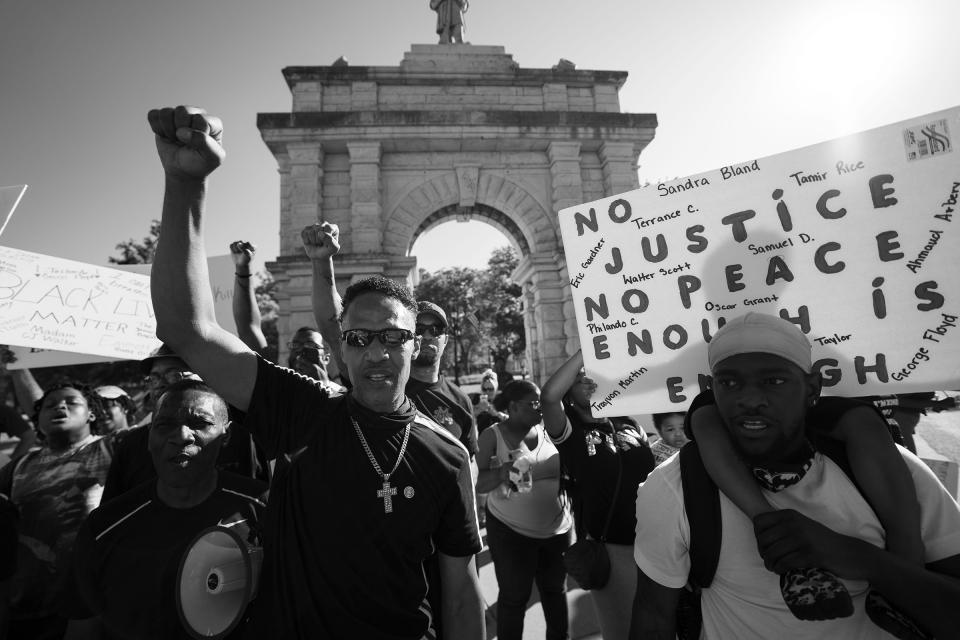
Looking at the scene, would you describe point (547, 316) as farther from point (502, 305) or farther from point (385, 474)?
point (502, 305)

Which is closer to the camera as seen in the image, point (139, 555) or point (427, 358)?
point (139, 555)

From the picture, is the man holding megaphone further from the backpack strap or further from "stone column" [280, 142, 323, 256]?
"stone column" [280, 142, 323, 256]

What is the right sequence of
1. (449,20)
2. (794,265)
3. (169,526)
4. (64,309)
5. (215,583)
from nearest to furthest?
(215,583), (169,526), (794,265), (64,309), (449,20)

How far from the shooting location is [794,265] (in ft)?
7.26

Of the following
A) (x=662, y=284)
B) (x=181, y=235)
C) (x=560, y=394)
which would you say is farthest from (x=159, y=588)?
(x=662, y=284)

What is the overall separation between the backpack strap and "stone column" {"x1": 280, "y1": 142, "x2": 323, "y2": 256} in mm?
11346

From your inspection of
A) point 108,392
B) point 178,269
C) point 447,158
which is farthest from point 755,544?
point 447,158

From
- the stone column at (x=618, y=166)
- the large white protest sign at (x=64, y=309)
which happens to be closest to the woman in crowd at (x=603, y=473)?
the large white protest sign at (x=64, y=309)

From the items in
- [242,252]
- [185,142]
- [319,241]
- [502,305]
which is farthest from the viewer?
[502,305]

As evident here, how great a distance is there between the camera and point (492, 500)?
3434mm

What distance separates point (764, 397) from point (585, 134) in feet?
41.1

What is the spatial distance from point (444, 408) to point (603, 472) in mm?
1269

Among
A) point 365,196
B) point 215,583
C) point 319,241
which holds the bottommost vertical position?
point 215,583

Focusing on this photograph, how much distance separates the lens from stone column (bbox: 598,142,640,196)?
12633 millimetres
